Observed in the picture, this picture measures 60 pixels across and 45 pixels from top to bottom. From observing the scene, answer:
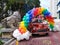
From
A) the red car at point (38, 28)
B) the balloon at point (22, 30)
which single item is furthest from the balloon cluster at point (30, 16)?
the red car at point (38, 28)

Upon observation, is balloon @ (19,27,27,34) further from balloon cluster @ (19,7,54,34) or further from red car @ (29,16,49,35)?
red car @ (29,16,49,35)

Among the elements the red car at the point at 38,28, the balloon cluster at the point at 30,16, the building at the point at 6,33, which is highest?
the balloon cluster at the point at 30,16

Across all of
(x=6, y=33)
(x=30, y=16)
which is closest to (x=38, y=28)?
(x=30, y=16)

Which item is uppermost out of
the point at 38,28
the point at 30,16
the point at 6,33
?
the point at 30,16

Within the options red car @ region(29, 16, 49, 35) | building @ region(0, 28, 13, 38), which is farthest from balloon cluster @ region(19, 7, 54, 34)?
building @ region(0, 28, 13, 38)

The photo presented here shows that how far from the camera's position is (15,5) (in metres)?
26.2

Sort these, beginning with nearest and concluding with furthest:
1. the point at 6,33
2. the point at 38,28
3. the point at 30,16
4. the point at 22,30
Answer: the point at 22,30, the point at 30,16, the point at 38,28, the point at 6,33

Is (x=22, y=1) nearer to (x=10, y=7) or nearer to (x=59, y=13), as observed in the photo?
(x=10, y=7)

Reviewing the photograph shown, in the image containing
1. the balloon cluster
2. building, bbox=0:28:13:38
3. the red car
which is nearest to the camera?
the balloon cluster

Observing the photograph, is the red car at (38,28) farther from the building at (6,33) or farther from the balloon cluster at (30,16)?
the building at (6,33)

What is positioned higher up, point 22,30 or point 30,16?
point 30,16

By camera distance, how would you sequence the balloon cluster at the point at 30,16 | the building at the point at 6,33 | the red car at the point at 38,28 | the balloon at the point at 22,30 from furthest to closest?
the building at the point at 6,33, the red car at the point at 38,28, the balloon cluster at the point at 30,16, the balloon at the point at 22,30

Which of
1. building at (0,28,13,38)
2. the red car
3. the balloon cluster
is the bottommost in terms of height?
building at (0,28,13,38)

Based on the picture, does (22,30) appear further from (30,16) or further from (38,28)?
(38,28)
